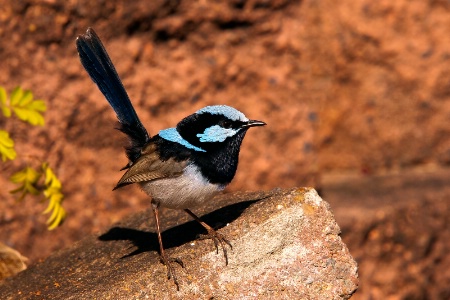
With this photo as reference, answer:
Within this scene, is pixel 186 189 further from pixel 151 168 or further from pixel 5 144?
pixel 5 144

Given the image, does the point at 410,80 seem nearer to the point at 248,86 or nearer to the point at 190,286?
the point at 248,86

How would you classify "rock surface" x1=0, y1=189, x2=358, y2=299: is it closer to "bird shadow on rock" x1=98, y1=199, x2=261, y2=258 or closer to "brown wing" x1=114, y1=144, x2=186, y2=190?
"bird shadow on rock" x1=98, y1=199, x2=261, y2=258

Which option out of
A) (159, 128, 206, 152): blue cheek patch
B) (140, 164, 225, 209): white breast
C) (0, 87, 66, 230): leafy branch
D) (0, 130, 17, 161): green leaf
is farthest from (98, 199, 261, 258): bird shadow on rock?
(0, 130, 17, 161): green leaf

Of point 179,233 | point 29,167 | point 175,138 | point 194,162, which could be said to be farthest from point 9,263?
point 194,162

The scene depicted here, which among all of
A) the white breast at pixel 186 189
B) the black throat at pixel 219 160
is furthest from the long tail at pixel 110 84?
the black throat at pixel 219 160

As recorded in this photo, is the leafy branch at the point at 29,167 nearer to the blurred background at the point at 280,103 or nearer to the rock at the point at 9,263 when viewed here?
the rock at the point at 9,263
